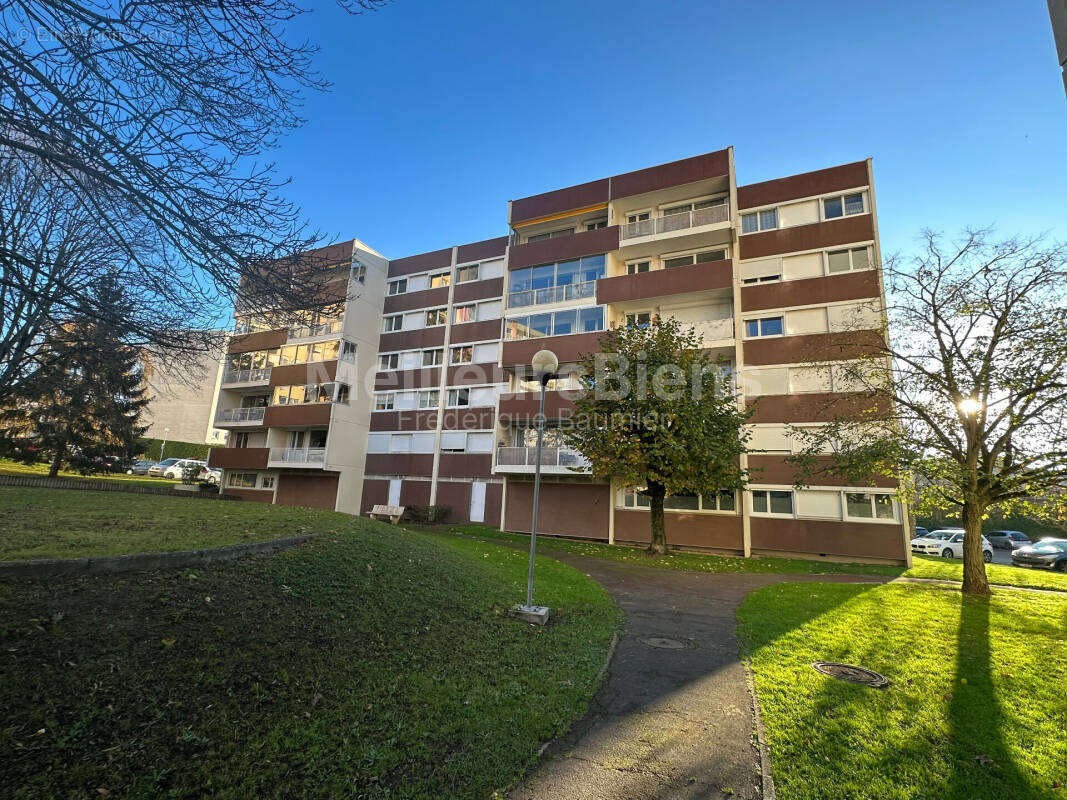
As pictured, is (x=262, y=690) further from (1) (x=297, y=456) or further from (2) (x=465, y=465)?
(1) (x=297, y=456)

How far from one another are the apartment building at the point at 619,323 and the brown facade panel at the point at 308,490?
0.14m

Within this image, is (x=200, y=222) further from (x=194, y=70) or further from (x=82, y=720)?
(x=82, y=720)

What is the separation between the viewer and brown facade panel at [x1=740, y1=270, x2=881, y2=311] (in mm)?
21406

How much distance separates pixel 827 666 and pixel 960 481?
8.26 m

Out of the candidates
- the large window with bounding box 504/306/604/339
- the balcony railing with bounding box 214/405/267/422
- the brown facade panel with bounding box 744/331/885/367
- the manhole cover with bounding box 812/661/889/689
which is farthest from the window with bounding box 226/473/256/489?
the manhole cover with bounding box 812/661/889/689

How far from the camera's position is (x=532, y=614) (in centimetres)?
798

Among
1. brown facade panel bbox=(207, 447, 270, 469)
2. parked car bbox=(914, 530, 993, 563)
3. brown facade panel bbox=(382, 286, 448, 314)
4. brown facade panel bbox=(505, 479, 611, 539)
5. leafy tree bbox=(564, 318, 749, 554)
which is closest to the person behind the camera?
leafy tree bbox=(564, 318, 749, 554)

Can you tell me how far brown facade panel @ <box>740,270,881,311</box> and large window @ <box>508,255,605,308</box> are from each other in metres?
7.42

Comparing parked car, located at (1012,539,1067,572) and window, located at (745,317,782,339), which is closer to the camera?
parked car, located at (1012,539,1067,572)

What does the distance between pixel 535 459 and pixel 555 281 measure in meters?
10.2

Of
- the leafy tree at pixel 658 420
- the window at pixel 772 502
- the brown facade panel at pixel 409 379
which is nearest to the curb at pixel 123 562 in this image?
the leafy tree at pixel 658 420

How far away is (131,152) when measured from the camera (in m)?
4.59

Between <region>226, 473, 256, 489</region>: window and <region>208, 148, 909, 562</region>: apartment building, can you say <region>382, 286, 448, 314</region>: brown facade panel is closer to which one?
<region>208, 148, 909, 562</region>: apartment building

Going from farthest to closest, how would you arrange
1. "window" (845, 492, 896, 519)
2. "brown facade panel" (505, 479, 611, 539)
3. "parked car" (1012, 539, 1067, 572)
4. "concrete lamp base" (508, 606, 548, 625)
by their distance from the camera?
1. "brown facade panel" (505, 479, 611, 539)
2. "parked car" (1012, 539, 1067, 572)
3. "window" (845, 492, 896, 519)
4. "concrete lamp base" (508, 606, 548, 625)
